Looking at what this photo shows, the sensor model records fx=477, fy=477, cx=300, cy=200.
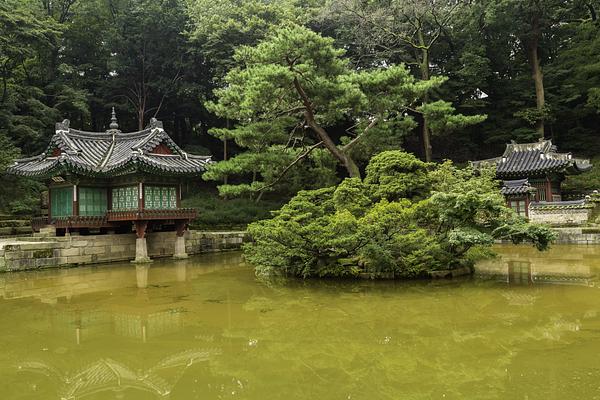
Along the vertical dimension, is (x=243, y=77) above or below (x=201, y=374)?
above

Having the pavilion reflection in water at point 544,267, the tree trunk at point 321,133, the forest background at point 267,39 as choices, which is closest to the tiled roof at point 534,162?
the forest background at point 267,39

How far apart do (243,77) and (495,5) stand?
20.2 m

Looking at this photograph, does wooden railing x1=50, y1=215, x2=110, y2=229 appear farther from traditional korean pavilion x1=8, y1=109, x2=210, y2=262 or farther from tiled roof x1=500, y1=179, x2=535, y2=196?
tiled roof x1=500, y1=179, x2=535, y2=196

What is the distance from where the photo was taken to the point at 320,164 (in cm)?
2452

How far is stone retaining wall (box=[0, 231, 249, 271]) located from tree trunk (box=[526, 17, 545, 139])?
75.7 feet

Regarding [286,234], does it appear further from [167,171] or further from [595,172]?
[595,172]

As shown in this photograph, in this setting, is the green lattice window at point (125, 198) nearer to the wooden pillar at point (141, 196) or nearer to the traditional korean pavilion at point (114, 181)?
the traditional korean pavilion at point (114, 181)

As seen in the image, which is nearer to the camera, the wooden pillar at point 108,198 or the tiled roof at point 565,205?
the wooden pillar at point 108,198

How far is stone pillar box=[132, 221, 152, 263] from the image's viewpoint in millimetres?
18873

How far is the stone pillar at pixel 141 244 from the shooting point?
61.9 feet

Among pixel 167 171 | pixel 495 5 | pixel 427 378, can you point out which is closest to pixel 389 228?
pixel 427 378

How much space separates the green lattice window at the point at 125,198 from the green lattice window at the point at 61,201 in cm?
169

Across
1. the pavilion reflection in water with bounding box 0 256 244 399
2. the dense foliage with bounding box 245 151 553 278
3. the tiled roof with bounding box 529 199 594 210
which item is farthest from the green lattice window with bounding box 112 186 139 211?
the tiled roof with bounding box 529 199 594 210

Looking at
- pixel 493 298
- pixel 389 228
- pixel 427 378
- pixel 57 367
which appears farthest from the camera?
pixel 389 228
